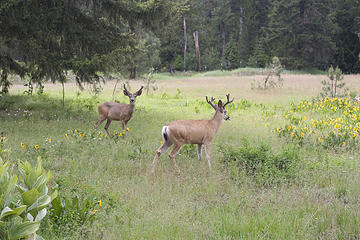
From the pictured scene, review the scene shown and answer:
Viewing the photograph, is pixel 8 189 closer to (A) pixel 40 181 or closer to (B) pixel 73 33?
(A) pixel 40 181

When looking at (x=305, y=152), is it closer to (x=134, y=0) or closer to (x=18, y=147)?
(x=18, y=147)

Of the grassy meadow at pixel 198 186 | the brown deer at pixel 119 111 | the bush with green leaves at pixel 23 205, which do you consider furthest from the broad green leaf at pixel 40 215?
the brown deer at pixel 119 111

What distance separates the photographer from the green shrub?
23.1 feet

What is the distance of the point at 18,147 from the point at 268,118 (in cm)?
842

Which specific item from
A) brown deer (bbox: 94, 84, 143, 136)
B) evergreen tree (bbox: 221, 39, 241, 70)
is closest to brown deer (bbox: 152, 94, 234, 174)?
brown deer (bbox: 94, 84, 143, 136)

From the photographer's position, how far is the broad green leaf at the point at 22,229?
3483 mm

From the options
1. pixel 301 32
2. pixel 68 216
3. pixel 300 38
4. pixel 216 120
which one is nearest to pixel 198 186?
pixel 216 120

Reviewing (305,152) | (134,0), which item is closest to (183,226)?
(305,152)

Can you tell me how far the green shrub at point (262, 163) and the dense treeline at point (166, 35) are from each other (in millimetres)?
6886

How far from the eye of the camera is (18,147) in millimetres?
8961

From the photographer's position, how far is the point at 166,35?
62375mm

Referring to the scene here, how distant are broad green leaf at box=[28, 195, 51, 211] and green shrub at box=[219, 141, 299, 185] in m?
3.89

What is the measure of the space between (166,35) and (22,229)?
2378 inches

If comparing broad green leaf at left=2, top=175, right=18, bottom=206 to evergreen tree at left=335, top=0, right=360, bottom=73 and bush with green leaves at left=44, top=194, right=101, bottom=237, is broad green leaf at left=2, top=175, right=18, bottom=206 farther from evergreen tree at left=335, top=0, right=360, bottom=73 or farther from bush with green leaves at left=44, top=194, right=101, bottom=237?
evergreen tree at left=335, top=0, right=360, bottom=73
